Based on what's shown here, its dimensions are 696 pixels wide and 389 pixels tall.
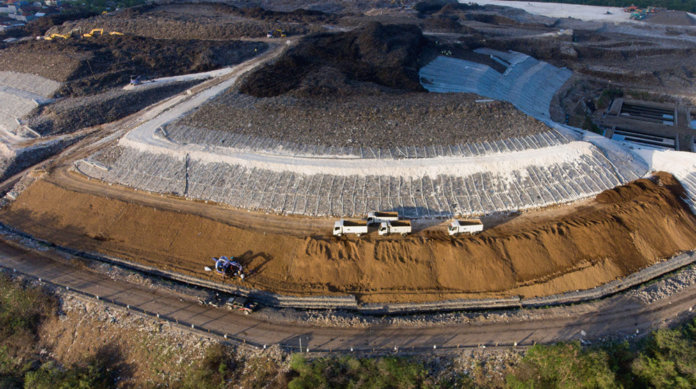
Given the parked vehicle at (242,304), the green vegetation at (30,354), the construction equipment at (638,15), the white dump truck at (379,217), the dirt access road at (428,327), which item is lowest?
the green vegetation at (30,354)

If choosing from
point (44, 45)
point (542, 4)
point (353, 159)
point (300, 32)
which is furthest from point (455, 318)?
point (542, 4)

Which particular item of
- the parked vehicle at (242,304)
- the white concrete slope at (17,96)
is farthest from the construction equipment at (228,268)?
the white concrete slope at (17,96)

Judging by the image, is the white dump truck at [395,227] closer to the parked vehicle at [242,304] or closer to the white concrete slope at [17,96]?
the parked vehicle at [242,304]

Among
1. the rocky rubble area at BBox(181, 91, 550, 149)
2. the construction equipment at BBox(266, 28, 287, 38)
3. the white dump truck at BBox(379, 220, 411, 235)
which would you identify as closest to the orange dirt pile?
the white dump truck at BBox(379, 220, 411, 235)

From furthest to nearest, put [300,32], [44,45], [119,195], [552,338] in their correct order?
[300,32] → [44,45] → [119,195] → [552,338]

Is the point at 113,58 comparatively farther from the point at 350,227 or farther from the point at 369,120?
the point at 350,227

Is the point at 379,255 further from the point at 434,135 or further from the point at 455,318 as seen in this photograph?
the point at 434,135
